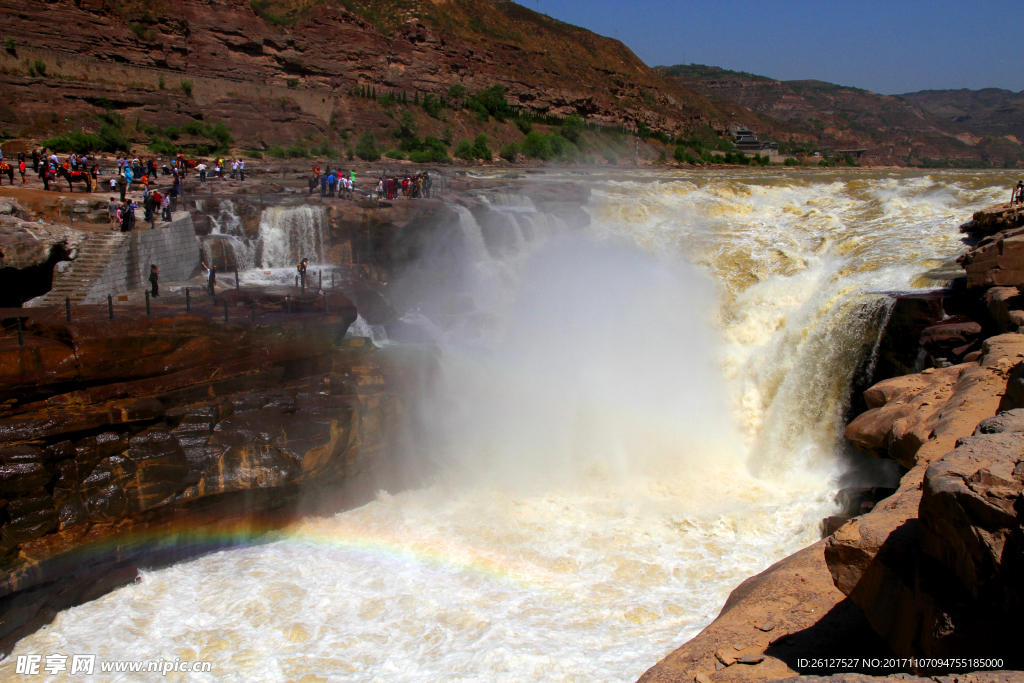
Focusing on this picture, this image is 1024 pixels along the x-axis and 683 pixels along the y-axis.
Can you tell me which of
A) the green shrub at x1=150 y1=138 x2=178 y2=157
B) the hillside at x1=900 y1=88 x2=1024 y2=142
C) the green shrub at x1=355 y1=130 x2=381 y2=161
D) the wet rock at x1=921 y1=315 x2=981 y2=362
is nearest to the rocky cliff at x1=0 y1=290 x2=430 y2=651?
the wet rock at x1=921 y1=315 x2=981 y2=362

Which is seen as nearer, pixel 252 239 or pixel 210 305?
pixel 210 305

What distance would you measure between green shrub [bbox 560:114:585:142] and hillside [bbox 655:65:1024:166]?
41938 mm

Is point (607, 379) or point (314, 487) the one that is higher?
point (607, 379)

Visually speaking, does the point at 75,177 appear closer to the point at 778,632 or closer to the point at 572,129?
the point at 778,632

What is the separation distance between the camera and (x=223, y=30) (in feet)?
148

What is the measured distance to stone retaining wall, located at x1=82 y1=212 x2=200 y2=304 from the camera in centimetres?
1397

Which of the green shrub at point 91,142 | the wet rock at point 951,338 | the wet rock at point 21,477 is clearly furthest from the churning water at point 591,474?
the green shrub at point 91,142

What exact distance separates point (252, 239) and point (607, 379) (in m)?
9.91

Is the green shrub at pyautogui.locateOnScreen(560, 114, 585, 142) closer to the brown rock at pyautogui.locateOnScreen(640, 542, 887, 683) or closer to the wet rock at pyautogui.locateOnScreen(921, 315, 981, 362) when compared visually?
the wet rock at pyautogui.locateOnScreen(921, 315, 981, 362)

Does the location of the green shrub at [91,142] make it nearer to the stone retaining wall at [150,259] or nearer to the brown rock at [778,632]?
the stone retaining wall at [150,259]

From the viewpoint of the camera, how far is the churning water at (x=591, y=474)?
353 inches

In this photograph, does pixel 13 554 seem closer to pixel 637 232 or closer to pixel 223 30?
pixel 637 232

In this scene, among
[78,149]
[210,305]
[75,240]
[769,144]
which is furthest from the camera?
[769,144]

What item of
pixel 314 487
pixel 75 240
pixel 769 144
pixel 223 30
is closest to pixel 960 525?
pixel 314 487
